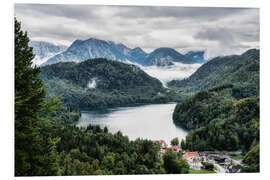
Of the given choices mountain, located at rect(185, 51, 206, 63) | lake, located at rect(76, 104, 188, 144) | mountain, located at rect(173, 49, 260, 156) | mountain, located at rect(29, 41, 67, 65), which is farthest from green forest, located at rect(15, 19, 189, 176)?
mountain, located at rect(185, 51, 206, 63)

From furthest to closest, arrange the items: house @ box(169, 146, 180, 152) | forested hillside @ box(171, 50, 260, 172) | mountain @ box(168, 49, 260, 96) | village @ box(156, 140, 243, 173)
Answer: mountain @ box(168, 49, 260, 96) < house @ box(169, 146, 180, 152) < forested hillside @ box(171, 50, 260, 172) < village @ box(156, 140, 243, 173)

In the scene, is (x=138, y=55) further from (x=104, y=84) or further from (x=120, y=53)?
(x=104, y=84)

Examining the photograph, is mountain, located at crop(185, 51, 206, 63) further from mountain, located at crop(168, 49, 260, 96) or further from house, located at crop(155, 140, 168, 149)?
house, located at crop(155, 140, 168, 149)

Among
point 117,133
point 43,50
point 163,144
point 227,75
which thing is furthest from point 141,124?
point 227,75

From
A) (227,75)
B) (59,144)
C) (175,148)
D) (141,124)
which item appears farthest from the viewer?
(227,75)

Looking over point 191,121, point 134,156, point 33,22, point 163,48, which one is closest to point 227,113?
point 191,121
